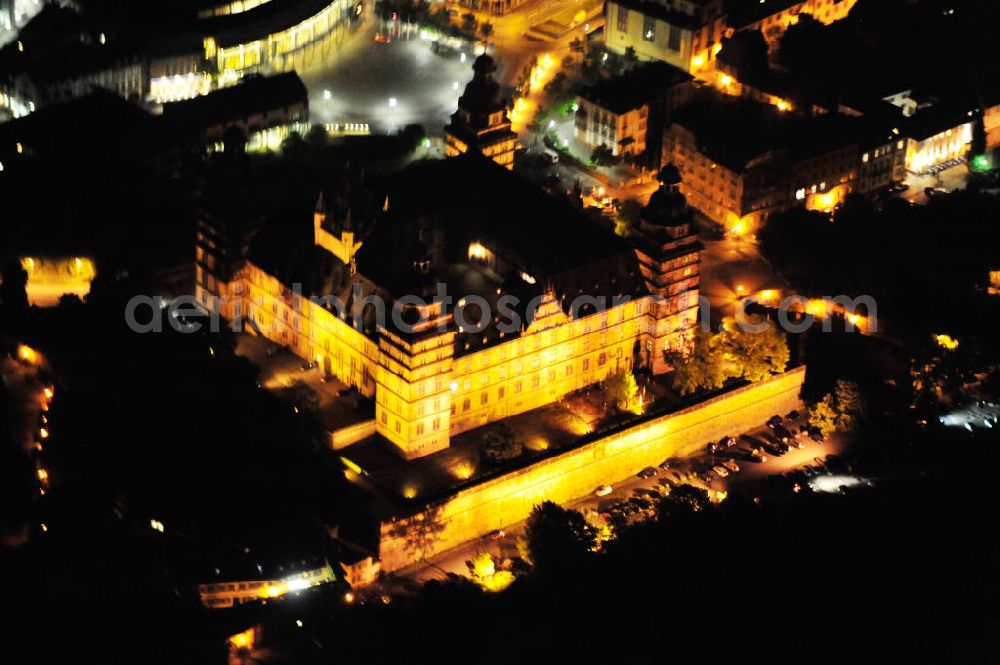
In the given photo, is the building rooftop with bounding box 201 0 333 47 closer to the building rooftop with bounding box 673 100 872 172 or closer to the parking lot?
the building rooftop with bounding box 673 100 872 172

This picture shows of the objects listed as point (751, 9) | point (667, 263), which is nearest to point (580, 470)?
point (667, 263)

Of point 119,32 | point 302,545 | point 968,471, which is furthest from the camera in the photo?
point 119,32

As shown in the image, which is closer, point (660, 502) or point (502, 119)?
point (660, 502)

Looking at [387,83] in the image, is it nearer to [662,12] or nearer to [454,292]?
[662,12]

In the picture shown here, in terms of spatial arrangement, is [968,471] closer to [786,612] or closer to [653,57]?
[786,612]

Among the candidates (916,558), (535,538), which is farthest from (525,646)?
(916,558)

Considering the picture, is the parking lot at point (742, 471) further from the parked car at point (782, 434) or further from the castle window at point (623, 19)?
the castle window at point (623, 19)
